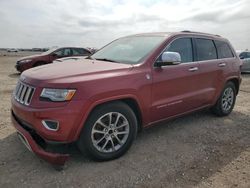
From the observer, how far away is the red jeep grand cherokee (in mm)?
3336

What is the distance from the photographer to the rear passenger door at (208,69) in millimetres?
5164

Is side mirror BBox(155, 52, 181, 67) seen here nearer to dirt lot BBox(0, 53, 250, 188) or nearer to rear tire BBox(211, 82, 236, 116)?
dirt lot BBox(0, 53, 250, 188)

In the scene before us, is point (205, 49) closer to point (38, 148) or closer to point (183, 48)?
point (183, 48)

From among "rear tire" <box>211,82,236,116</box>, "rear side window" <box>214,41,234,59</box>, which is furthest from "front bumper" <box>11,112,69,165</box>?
"rear side window" <box>214,41,234,59</box>

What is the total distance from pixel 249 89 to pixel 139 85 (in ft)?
24.0

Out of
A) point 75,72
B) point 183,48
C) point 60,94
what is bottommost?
point 60,94

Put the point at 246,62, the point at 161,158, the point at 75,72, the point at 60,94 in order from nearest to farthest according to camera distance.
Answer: the point at 60,94 < the point at 75,72 < the point at 161,158 < the point at 246,62

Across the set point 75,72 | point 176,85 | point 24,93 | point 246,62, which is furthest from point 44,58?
point 75,72

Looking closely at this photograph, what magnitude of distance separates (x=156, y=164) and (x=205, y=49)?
2.74 meters

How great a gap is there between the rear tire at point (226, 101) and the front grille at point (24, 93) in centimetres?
386

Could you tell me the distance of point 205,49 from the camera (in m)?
5.48

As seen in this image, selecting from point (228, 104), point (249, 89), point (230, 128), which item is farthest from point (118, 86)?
point (249, 89)

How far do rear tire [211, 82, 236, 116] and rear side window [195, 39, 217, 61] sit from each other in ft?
2.67

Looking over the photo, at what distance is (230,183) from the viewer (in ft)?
10.9
